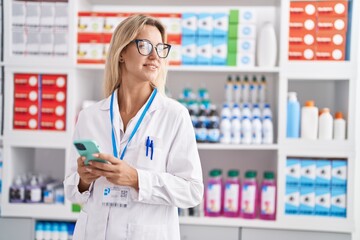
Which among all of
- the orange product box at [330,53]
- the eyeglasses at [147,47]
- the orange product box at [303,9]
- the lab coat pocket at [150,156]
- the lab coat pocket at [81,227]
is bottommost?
the lab coat pocket at [81,227]

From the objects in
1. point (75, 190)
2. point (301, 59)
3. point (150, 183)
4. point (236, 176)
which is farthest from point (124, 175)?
point (301, 59)

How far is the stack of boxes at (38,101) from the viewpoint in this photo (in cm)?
327

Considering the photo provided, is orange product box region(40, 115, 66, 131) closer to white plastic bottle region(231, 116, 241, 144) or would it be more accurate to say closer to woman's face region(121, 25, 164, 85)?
white plastic bottle region(231, 116, 241, 144)

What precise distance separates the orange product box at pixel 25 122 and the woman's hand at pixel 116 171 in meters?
1.74

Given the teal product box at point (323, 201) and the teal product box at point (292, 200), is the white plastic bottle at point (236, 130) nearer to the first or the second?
the teal product box at point (292, 200)

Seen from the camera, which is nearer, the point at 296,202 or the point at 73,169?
the point at 73,169

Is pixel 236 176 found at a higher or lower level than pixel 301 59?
lower

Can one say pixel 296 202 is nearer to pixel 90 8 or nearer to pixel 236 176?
pixel 236 176

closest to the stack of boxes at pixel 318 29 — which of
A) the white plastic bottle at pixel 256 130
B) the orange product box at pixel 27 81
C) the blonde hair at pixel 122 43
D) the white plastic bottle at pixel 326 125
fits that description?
the white plastic bottle at pixel 326 125

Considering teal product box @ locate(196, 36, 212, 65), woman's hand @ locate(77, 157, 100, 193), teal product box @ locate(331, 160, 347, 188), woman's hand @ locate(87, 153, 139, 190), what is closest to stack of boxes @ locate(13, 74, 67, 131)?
teal product box @ locate(196, 36, 212, 65)

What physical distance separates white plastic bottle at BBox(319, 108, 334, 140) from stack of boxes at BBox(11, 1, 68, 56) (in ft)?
5.99

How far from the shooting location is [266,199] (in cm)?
316

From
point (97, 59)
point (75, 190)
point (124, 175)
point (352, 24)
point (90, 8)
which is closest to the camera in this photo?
point (124, 175)

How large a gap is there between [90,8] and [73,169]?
1.99m
